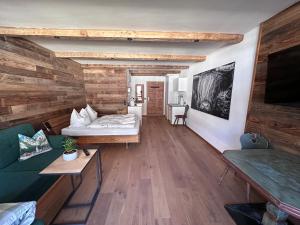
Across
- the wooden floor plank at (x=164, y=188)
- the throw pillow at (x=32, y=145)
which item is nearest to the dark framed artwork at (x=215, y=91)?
the wooden floor plank at (x=164, y=188)

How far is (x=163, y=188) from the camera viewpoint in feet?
6.91

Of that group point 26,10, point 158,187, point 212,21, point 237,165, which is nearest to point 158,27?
point 212,21

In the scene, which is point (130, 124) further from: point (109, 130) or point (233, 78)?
point (233, 78)

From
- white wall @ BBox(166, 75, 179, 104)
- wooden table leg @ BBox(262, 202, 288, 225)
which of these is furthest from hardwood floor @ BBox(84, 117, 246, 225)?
white wall @ BBox(166, 75, 179, 104)

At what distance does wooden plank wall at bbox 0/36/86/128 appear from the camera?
2.18m

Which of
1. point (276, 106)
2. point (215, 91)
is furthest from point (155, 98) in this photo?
point (276, 106)

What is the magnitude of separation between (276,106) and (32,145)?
3485 mm

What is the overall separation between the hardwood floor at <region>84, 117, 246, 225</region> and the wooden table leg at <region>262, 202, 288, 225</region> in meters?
0.37

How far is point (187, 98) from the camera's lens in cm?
580

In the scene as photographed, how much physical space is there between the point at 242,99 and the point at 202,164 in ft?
4.76

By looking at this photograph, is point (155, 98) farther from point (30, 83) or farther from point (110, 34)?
point (30, 83)

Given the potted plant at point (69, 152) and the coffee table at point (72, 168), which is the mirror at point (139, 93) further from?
the potted plant at point (69, 152)

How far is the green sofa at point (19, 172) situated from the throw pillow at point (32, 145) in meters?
0.06

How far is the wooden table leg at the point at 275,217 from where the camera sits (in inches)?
50.0
